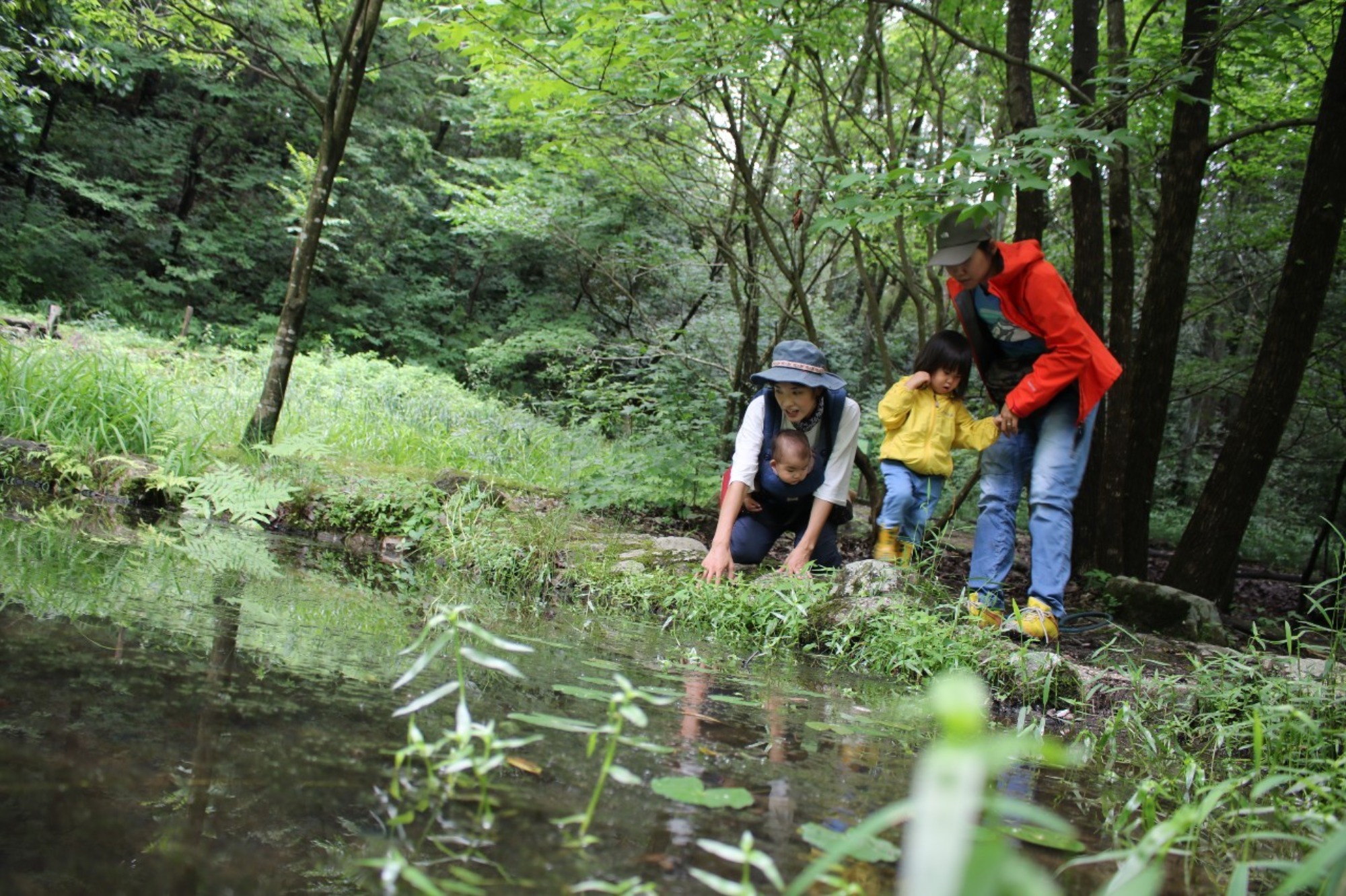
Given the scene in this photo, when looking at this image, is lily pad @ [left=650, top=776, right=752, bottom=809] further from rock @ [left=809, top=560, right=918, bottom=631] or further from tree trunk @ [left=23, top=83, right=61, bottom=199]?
tree trunk @ [left=23, top=83, right=61, bottom=199]

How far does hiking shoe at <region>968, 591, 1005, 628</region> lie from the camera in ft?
10.6

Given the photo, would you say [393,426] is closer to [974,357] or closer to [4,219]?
[974,357]

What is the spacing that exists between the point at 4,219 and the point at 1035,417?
739 inches

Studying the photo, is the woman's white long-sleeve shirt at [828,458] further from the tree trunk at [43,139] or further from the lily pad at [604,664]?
the tree trunk at [43,139]

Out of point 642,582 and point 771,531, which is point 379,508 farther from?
point 771,531

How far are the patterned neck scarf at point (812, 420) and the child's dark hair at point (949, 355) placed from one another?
0.57 metres

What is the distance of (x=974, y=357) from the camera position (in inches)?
161

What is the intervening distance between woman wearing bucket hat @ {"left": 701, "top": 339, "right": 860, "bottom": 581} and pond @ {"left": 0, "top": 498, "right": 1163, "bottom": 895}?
1.60 metres

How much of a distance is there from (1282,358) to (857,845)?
514cm

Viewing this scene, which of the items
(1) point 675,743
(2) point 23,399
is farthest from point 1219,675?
(2) point 23,399

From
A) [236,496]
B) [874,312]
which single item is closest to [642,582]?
[236,496]

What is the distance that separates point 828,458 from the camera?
4.20 m

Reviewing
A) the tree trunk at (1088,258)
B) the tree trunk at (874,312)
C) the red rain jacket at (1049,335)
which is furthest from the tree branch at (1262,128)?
the red rain jacket at (1049,335)

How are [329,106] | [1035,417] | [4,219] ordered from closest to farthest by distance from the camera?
[1035,417]
[329,106]
[4,219]
